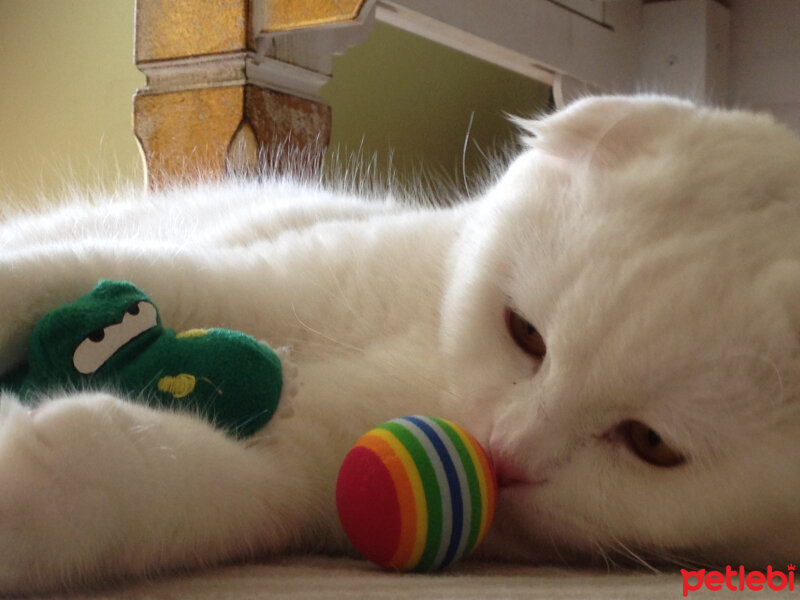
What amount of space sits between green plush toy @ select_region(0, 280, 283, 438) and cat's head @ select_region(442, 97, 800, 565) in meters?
0.26

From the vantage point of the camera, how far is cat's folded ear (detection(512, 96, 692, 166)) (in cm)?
107

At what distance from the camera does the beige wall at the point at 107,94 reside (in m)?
3.16

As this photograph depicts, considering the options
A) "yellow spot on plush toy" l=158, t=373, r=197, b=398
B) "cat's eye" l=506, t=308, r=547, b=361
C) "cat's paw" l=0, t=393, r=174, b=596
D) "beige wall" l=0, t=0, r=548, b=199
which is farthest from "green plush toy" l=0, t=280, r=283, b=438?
"beige wall" l=0, t=0, r=548, b=199

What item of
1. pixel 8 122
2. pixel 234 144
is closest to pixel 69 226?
pixel 234 144

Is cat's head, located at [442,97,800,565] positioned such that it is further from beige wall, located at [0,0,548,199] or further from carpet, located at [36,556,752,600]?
beige wall, located at [0,0,548,199]

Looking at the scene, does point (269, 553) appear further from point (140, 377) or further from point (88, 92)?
point (88, 92)

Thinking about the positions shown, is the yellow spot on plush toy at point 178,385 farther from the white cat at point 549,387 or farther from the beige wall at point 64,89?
the beige wall at point 64,89

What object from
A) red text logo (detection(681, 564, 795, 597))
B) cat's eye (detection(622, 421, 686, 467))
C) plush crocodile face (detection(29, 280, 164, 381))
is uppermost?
plush crocodile face (detection(29, 280, 164, 381))

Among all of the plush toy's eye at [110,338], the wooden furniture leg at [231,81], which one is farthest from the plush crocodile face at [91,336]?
the wooden furniture leg at [231,81]

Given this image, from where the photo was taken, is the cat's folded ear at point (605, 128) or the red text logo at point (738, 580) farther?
the cat's folded ear at point (605, 128)

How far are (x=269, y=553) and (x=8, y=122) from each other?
300 centimetres

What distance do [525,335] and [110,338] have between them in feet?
1.47

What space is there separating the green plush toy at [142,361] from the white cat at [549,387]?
2.1 inches

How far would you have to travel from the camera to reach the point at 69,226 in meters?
1.75
